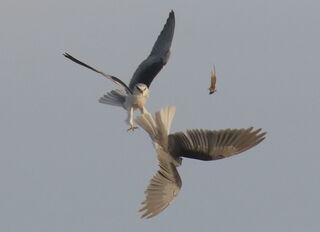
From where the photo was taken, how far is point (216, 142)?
13.7m

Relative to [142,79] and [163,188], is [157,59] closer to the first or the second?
[142,79]

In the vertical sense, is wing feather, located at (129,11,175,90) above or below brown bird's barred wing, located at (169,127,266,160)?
below

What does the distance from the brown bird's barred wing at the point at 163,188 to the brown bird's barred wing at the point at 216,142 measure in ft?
1.32

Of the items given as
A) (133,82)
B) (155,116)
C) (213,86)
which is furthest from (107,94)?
(155,116)

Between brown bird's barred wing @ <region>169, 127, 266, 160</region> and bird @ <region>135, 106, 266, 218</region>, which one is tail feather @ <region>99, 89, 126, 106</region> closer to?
bird @ <region>135, 106, 266, 218</region>

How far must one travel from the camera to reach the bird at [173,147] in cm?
1356

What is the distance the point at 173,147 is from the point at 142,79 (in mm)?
6370

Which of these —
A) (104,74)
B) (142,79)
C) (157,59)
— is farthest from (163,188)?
(157,59)

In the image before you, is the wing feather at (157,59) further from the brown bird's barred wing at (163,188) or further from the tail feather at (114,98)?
the brown bird's barred wing at (163,188)

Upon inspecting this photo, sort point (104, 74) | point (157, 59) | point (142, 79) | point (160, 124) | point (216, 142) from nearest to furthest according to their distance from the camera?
point (216, 142)
point (160, 124)
point (104, 74)
point (142, 79)
point (157, 59)

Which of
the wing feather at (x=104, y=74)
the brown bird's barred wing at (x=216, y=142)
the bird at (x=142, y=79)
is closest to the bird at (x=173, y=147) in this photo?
the brown bird's barred wing at (x=216, y=142)

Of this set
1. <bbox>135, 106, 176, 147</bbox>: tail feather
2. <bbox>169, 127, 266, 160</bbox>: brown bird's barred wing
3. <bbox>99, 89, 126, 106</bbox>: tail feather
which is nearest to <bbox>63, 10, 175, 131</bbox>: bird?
<bbox>99, 89, 126, 106</bbox>: tail feather

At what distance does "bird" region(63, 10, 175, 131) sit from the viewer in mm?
18875

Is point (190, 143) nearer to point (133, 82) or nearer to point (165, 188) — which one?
point (165, 188)
